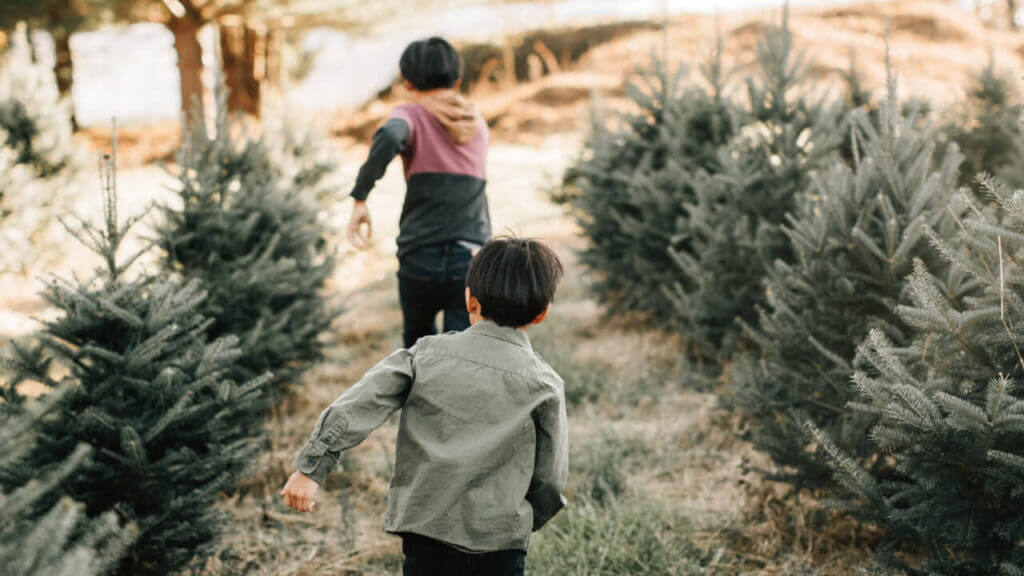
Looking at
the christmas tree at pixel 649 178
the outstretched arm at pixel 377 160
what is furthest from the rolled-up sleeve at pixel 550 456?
the christmas tree at pixel 649 178

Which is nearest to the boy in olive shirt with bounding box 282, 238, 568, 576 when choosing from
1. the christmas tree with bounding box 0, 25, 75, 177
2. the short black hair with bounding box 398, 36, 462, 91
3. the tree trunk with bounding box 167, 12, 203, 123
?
the short black hair with bounding box 398, 36, 462, 91

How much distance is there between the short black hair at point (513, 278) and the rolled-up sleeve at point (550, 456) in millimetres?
244

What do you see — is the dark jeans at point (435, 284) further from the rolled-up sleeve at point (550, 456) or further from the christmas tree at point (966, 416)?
the christmas tree at point (966, 416)

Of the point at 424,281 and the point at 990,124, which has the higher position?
the point at 990,124

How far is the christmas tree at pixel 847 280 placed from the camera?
3055 mm

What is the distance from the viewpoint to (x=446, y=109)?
354cm

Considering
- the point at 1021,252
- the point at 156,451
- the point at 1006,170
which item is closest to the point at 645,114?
the point at 1006,170

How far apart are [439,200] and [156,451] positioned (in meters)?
1.65

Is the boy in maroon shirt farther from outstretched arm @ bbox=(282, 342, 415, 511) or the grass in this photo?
outstretched arm @ bbox=(282, 342, 415, 511)

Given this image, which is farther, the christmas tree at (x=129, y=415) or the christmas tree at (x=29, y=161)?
the christmas tree at (x=29, y=161)

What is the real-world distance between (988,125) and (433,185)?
5564 millimetres

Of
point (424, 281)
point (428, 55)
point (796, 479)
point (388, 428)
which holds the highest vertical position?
point (428, 55)

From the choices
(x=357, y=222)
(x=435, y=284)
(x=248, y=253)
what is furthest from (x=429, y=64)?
(x=248, y=253)

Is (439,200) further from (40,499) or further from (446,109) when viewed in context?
(40,499)
